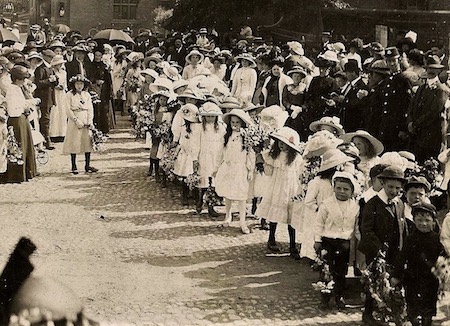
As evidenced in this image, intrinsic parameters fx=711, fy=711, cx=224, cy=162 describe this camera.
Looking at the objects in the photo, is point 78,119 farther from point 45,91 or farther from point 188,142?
point 188,142

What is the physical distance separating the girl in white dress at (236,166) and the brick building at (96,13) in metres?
24.2

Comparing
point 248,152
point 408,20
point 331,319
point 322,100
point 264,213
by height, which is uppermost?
point 408,20

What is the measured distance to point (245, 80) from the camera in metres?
12.6

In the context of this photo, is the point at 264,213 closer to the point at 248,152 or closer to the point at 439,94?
the point at 248,152

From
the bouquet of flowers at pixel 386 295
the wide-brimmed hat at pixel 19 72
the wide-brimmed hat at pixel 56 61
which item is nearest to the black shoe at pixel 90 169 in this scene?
the wide-brimmed hat at pixel 19 72

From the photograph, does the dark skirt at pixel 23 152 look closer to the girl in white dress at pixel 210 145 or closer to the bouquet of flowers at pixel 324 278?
the girl in white dress at pixel 210 145

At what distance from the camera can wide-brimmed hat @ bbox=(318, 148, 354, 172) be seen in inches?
244

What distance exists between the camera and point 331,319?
575cm

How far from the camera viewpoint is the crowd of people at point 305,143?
5.63m

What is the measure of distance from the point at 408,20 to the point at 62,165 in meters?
7.79

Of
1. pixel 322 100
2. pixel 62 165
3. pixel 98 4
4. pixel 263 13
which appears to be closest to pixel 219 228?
pixel 322 100

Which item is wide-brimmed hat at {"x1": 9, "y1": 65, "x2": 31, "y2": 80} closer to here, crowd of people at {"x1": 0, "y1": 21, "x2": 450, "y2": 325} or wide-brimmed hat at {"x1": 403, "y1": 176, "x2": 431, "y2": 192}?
crowd of people at {"x1": 0, "y1": 21, "x2": 450, "y2": 325}

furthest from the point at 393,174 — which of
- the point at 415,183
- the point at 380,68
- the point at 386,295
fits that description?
the point at 380,68

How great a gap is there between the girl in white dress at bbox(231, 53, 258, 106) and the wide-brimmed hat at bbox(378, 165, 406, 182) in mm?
6883
